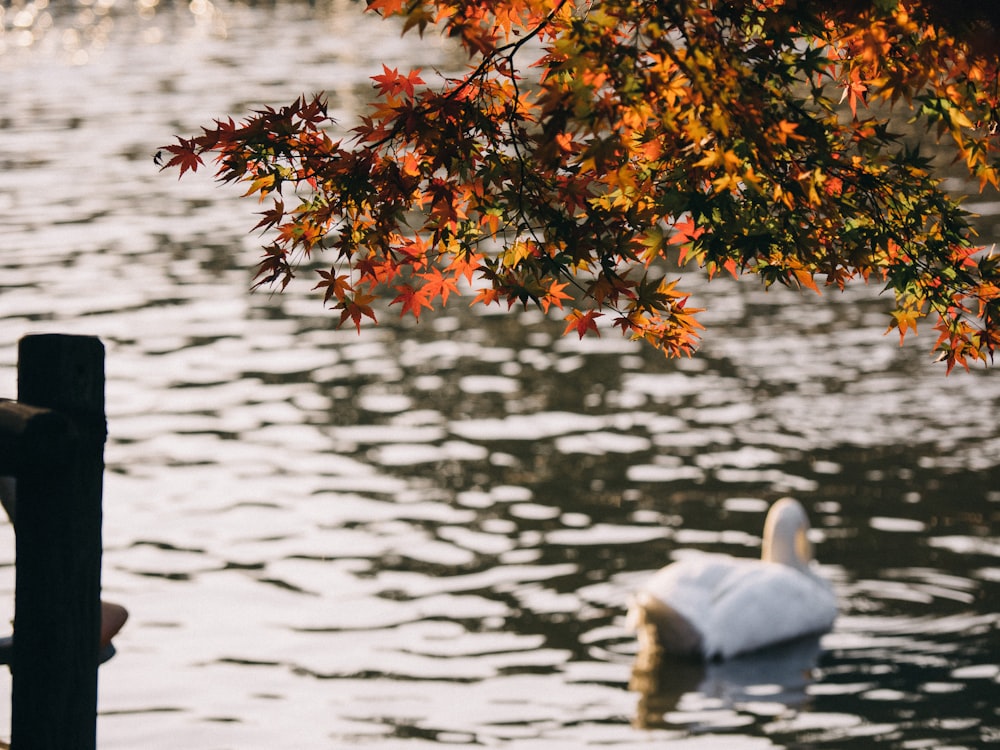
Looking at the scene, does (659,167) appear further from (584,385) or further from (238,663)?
(584,385)

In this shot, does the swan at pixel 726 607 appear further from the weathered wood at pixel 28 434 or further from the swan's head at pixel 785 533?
the weathered wood at pixel 28 434

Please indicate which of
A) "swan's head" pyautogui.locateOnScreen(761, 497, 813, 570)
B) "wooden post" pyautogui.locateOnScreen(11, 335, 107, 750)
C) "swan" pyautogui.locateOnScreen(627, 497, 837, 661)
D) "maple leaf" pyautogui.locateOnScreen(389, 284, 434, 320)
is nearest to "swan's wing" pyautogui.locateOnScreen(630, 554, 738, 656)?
"swan" pyautogui.locateOnScreen(627, 497, 837, 661)

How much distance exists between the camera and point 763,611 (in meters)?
11.6

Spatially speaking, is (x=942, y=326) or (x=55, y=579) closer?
(x=55, y=579)

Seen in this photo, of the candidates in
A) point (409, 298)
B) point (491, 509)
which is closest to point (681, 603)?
point (491, 509)

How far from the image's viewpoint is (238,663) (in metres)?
11.3

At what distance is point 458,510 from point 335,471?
165 cm

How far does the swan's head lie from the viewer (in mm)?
12242

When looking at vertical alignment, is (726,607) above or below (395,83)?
below

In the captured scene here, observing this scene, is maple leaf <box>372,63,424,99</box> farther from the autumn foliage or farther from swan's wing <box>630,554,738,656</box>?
swan's wing <box>630,554,738,656</box>

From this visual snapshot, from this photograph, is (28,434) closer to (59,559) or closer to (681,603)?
(59,559)

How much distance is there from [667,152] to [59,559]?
2405 millimetres

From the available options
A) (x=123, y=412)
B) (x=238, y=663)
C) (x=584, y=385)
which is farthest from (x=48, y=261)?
(x=238, y=663)

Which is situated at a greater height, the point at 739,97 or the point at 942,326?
the point at 739,97
